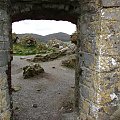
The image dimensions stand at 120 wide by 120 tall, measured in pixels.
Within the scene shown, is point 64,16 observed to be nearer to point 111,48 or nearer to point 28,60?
point 111,48

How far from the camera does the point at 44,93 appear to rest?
8.72 m

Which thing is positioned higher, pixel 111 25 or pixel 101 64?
pixel 111 25

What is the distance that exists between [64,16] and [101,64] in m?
2.07

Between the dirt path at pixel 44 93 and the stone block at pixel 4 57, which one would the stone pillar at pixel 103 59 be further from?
the dirt path at pixel 44 93

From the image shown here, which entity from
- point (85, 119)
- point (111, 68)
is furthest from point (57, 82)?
point (111, 68)

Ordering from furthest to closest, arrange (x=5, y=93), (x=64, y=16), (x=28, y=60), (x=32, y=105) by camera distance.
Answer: (x=28, y=60), (x=32, y=105), (x=64, y=16), (x=5, y=93)

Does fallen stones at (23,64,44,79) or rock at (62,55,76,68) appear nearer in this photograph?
fallen stones at (23,64,44,79)

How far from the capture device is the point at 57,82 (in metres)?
10.3

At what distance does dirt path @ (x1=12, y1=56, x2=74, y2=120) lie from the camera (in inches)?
261

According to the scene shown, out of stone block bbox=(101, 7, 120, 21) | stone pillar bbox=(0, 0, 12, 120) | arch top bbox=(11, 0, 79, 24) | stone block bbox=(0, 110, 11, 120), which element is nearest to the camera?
stone block bbox=(101, 7, 120, 21)

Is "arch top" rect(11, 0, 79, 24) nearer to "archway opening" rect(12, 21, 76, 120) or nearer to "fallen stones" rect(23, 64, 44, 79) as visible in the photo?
"archway opening" rect(12, 21, 76, 120)

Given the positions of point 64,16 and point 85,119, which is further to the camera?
point 64,16

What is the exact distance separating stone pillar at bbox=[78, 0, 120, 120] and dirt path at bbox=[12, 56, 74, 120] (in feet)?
6.72

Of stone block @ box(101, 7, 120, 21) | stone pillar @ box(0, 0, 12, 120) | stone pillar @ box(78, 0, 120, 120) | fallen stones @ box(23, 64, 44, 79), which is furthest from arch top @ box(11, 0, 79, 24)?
fallen stones @ box(23, 64, 44, 79)
